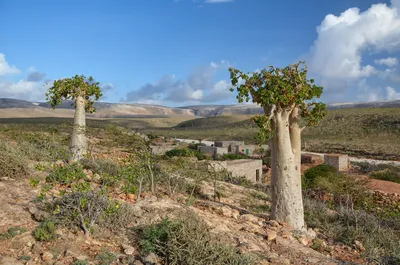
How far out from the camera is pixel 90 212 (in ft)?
17.0

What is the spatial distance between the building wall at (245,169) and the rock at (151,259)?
1212cm

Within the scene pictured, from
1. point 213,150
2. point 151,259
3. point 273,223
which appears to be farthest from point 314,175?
point 151,259

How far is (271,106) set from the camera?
23.4 ft

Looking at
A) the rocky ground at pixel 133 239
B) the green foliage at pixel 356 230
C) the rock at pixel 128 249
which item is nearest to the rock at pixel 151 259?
the rocky ground at pixel 133 239

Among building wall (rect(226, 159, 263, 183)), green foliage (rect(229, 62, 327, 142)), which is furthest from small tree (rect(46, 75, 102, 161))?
building wall (rect(226, 159, 263, 183))

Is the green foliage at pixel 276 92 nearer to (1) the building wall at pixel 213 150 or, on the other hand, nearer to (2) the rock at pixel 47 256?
(2) the rock at pixel 47 256

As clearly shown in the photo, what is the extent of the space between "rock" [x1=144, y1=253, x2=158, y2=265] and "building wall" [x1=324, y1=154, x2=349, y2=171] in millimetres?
20790

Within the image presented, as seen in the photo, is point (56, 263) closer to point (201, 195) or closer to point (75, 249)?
point (75, 249)

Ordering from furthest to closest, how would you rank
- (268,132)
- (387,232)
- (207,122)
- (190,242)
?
(207,122)
(387,232)
(268,132)
(190,242)

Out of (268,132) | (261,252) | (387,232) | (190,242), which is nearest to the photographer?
(190,242)

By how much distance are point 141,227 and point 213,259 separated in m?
1.52

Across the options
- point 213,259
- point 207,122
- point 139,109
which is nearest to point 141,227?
point 213,259

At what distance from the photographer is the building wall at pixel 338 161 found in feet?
76.5

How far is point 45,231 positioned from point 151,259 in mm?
1516
